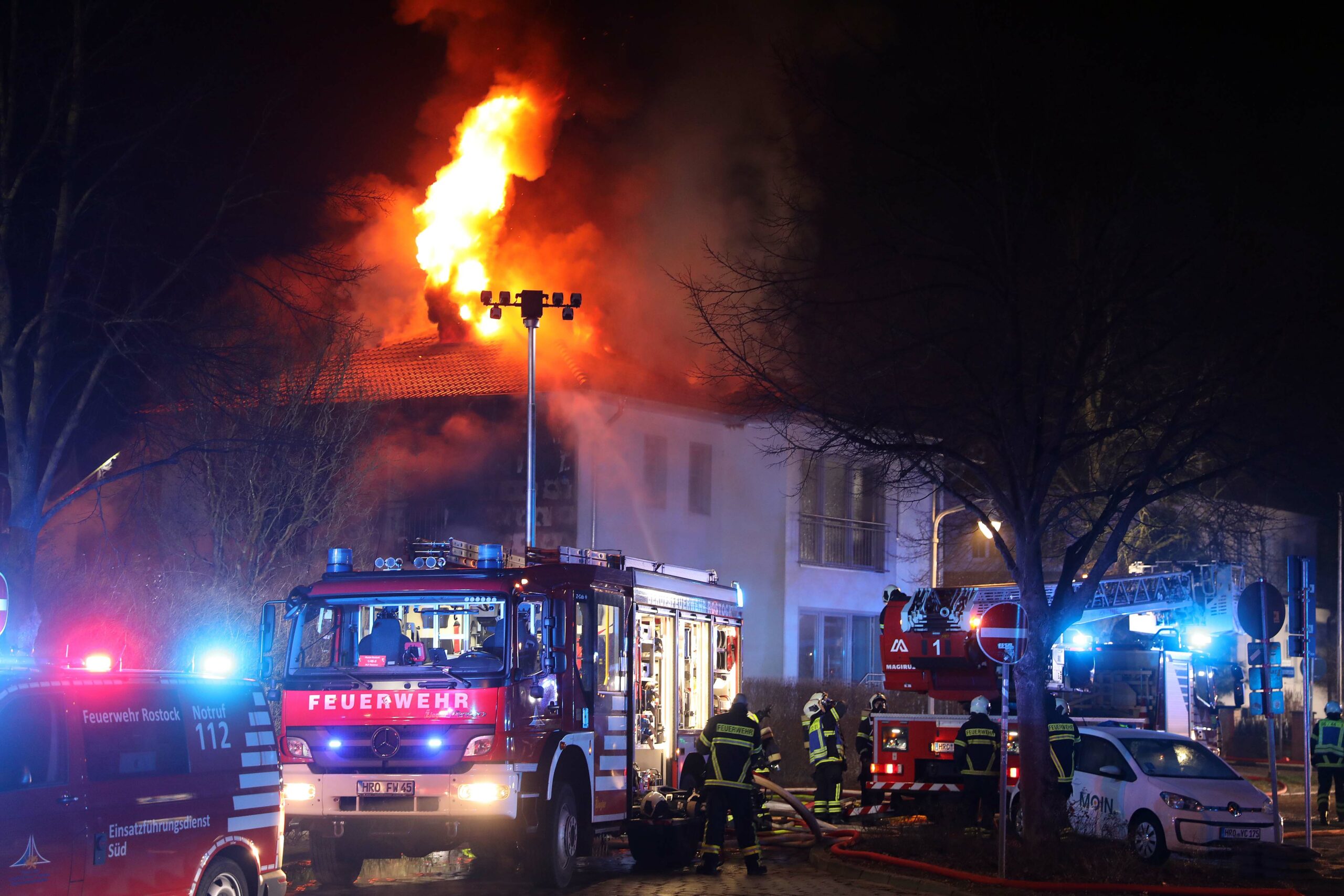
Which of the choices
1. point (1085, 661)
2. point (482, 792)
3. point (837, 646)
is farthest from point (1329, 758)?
point (837, 646)

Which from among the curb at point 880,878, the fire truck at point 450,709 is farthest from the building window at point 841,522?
the fire truck at point 450,709

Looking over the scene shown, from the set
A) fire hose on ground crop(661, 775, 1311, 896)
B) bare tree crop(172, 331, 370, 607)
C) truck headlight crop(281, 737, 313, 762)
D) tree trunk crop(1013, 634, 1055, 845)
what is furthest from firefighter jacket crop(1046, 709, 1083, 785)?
bare tree crop(172, 331, 370, 607)

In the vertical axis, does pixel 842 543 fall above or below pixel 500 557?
above

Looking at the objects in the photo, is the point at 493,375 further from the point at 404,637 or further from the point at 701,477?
the point at 404,637

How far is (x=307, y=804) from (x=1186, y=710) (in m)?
13.6

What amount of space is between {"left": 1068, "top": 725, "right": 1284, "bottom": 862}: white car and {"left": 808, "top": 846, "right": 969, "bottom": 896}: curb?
8.48 feet

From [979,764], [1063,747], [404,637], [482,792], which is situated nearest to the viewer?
[482,792]

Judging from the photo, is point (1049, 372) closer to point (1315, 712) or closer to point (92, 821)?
point (92, 821)

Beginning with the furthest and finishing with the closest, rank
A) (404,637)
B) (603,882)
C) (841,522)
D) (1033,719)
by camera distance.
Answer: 1. (841,522)
2. (1033,719)
3. (603,882)
4. (404,637)

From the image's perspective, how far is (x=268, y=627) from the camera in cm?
1091

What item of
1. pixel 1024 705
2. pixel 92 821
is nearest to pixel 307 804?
pixel 92 821

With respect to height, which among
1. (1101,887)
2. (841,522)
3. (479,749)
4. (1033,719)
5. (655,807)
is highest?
(841,522)

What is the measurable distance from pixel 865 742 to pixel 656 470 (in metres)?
15.5

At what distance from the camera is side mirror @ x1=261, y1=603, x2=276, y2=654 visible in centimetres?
1091
